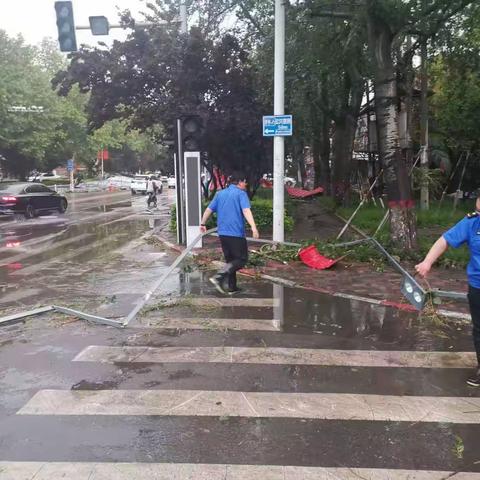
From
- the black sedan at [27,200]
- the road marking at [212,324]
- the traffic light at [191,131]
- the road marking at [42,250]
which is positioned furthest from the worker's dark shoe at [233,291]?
the black sedan at [27,200]

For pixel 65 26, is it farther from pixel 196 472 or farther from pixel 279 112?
pixel 196 472

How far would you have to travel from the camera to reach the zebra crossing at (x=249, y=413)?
3.46m

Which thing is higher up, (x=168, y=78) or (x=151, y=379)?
(x=168, y=78)

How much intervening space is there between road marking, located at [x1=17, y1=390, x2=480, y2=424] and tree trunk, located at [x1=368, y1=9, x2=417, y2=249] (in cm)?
643

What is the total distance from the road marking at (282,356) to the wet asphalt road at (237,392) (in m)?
0.02

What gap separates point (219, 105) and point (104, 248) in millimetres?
5113

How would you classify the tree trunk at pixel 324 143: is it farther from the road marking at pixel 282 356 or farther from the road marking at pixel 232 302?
the road marking at pixel 282 356

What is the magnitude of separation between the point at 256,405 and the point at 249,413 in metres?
0.16

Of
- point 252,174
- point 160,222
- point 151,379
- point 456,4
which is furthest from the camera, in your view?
point 160,222

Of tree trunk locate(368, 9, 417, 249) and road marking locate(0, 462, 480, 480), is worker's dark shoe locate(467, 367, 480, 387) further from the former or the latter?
tree trunk locate(368, 9, 417, 249)

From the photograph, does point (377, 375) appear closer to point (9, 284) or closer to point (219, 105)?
point (9, 284)

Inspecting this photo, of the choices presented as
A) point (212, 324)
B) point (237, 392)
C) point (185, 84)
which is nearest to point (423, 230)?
point (185, 84)

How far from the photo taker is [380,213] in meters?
18.0

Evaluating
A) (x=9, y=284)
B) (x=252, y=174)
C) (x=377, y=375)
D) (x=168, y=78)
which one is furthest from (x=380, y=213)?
(x=377, y=375)
